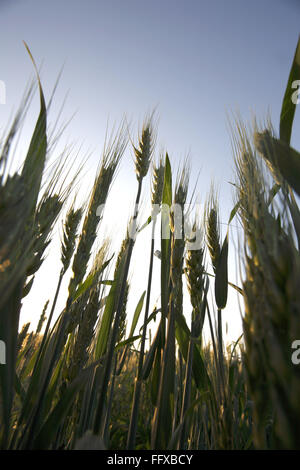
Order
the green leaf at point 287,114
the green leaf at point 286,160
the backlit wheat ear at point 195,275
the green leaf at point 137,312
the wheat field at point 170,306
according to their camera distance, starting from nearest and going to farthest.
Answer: the wheat field at point 170,306 → the green leaf at point 286,160 → the green leaf at point 287,114 → the backlit wheat ear at point 195,275 → the green leaf at point 137,312

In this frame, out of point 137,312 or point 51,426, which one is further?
point 137,312

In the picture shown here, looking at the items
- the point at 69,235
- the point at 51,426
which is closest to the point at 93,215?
the point at 69,235

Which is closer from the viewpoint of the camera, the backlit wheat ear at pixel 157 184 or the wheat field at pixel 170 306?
the wheat field at pixel 170 306

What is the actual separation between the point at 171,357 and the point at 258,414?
52 cm

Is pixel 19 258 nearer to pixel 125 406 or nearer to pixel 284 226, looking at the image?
pixel 284 226

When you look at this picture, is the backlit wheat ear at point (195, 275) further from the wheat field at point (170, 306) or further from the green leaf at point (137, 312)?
the green leaf at point (137, 312)

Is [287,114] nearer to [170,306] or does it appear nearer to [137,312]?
[170,306]

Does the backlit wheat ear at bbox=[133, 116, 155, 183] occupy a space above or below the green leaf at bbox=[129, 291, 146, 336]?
above

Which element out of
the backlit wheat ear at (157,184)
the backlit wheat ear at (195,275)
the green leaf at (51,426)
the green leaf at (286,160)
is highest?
the backlit wheat ear at (157,184)

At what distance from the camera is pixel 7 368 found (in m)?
0.79
